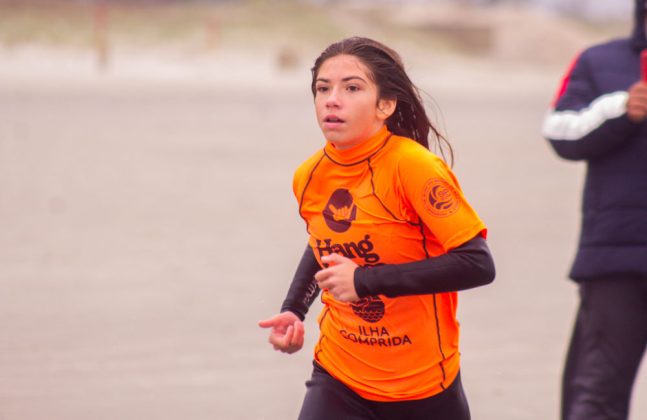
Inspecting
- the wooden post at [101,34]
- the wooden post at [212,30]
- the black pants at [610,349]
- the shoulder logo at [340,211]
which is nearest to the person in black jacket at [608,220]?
the black pants at [610,349]

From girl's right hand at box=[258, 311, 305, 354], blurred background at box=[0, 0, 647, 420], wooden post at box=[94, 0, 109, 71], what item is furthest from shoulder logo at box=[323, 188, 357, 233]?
wooden post at box=[94, 0, 109, 71]

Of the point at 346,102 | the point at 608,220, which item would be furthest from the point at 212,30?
the point at 346,102

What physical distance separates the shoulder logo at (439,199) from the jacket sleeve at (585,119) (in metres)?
0.64

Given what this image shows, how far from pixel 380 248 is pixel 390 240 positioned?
0.04 m

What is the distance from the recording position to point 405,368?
3.58m

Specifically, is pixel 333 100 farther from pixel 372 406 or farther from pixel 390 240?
pixel 372 406

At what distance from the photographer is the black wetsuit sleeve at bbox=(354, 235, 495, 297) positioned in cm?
337

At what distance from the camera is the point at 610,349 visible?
12.3ft

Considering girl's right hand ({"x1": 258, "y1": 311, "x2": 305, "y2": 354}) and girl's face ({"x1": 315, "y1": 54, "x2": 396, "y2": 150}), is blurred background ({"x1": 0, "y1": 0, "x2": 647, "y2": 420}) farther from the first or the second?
girl's right hand ({"x1": 258, "y1": 311, "x2": 305, "y2": 354})

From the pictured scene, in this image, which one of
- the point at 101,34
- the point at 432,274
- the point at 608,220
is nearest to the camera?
the point at 432,274

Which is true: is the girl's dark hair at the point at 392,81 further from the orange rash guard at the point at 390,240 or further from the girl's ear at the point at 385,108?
the orange rash guard at the point at 390,240

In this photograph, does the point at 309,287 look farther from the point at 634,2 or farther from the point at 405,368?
the point at 634,2

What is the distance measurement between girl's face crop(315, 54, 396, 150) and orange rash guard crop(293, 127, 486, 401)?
47 mm

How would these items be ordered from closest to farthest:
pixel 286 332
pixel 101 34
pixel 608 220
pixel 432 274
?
1. pixel 432 274
2. pixel 286 332
3. pixel 608 220
4. pixel 101 34
